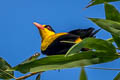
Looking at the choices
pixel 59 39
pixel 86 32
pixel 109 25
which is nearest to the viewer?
pixel 109 25

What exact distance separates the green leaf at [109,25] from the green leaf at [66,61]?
99 millimetres

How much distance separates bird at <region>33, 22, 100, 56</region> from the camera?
1.11m

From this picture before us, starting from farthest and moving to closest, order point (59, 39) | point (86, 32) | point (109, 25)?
point (59, 39) < point (86, 32) < point (109, 25)

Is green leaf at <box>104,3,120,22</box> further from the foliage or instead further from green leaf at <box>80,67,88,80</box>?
green leaf at <box>80,67,88,80</box>

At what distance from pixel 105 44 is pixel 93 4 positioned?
0.52 feet

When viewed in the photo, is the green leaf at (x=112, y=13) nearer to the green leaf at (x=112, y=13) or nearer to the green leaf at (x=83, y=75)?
the green leaf at (x=112, y=13)

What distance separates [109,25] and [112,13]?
0.30 feet

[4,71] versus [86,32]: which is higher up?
[86,32]

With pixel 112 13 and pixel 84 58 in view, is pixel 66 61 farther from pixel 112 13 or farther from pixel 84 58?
pixel 112 13

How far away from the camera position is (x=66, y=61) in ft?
2.89

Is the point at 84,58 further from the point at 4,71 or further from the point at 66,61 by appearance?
the point at 4,71

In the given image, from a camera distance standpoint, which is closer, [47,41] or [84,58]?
[84,58]

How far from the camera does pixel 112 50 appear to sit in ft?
2.92

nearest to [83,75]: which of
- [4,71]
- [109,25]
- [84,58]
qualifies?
[84,58]
